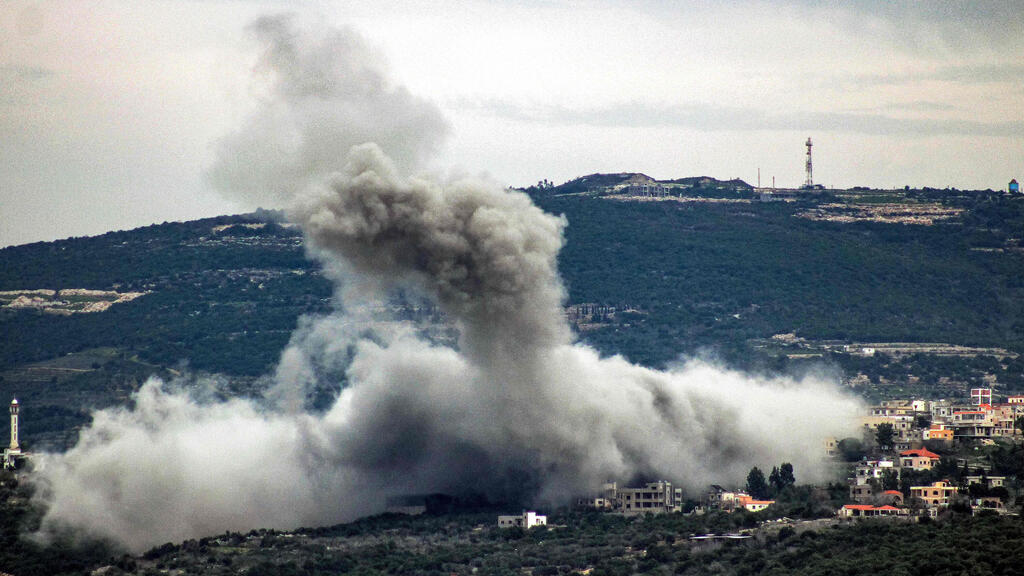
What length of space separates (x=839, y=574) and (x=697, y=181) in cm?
11236

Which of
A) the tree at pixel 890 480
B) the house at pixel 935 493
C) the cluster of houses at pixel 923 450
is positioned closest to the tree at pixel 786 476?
the cluster of houses at pixel 923 450

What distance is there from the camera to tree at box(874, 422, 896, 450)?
4237 inches

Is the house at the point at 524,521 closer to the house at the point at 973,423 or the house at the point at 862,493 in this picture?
the house at the point at 862,493

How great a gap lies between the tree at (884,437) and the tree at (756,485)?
811 cm

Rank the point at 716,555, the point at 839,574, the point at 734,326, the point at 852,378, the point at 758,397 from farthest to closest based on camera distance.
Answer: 1. the point at 734,326
2. the point at 852,378
3. the point at 758,397
4. the point at 716,555
5. the point at 839,574

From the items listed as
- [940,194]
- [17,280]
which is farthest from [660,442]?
[940,194]

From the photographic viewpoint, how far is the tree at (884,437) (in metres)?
108

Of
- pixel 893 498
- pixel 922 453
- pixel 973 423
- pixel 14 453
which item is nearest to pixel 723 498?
pixel 893 498

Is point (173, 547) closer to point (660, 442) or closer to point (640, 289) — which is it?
point (660, 442)

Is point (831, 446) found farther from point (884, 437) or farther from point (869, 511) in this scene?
point (869, 511)

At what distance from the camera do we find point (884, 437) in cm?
10762

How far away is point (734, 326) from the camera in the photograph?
164 meters

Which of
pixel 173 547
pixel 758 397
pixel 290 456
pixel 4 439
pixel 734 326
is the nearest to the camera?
pixel 173 547

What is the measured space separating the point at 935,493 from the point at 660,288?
252 ft
